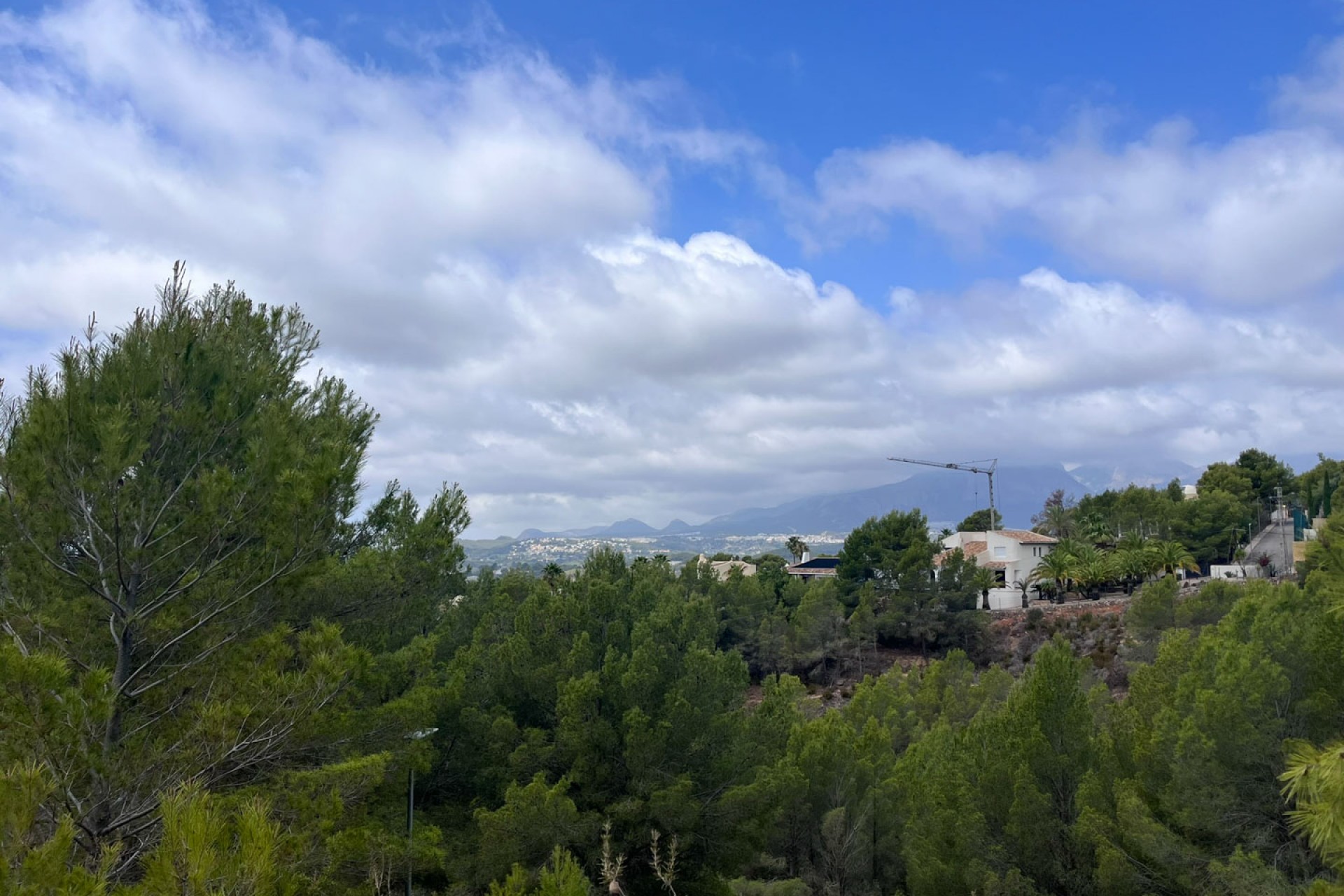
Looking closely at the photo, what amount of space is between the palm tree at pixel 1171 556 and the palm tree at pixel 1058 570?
4977 millimetres

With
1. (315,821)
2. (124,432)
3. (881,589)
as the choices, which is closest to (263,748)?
(315,821)

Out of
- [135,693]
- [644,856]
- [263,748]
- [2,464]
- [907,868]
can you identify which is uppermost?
[2,464]

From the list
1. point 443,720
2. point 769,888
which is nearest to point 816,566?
point 769,888

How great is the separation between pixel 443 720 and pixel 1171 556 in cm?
5006

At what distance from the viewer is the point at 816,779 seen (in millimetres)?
16656

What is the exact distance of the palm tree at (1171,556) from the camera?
167 ft

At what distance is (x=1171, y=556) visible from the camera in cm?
5100

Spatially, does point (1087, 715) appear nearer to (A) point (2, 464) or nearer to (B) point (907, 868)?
(B) point (907, 868)

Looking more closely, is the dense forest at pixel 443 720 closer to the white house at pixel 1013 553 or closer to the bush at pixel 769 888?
the bush at pixel 769 888

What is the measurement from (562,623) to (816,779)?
6321mm

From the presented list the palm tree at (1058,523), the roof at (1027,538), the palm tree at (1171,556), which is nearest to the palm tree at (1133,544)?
the palm tree at (1171,556)

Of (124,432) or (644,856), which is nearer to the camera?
(124,432)

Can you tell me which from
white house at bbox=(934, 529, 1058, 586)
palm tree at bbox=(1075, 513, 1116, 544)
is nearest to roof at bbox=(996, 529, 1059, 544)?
white house at bbox=(934, 529, 1058, 586)

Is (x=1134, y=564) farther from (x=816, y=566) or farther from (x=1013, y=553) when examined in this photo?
Answer: (x=816, y=566)
